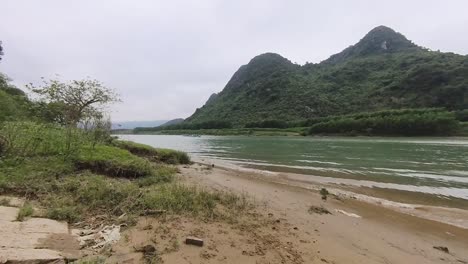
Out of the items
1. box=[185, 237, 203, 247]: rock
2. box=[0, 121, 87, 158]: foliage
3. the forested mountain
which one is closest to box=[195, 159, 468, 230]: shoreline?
box=[185, 237, 203, 247]: rock

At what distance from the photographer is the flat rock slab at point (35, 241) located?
3898 mm

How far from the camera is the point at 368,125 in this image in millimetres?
66500

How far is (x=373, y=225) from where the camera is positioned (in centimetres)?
813

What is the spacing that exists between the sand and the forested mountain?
83.4m

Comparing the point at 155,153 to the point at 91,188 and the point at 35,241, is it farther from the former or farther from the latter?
the point at 35,241

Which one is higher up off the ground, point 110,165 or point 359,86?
point 359,86

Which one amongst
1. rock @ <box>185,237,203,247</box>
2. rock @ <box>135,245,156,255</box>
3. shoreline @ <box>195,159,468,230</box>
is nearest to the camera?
rock @ <box>135,245,156,255</box>

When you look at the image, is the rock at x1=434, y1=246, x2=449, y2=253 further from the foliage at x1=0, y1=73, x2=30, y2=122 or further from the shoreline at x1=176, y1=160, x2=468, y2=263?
the foliage at x1=0, y1=73, x2=30, y2=122

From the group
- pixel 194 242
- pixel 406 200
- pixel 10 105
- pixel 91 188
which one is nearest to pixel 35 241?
pixel 194 242

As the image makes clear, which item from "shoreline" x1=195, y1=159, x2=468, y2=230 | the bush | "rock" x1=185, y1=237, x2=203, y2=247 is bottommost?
"shoreline" x1=195, y1=159, x2=468, y2=230

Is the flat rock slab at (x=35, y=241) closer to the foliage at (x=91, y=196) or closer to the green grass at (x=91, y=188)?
the green grass at (x=91, y=188)

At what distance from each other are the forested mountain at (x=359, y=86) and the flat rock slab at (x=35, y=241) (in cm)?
9092

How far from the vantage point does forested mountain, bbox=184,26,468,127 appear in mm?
82062

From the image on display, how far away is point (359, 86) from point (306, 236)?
10701cm
